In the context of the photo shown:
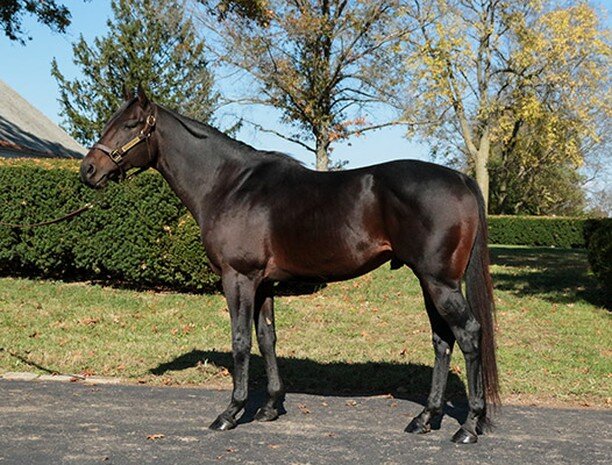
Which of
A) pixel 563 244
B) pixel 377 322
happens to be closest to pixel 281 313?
pixel 377 322

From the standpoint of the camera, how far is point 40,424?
5746 mm

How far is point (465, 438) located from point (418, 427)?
0.43 meters

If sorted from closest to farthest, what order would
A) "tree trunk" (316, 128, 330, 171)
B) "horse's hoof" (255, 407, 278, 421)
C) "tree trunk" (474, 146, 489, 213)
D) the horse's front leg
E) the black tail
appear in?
the black tail < the horse's front leg < "horse's hoof" (255, 407, 278, 421) < "tree trunk" (316, 128, 330, 171) < "tree trunk" (474, 146, 489, 213)

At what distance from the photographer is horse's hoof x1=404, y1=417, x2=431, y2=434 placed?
566 centimetres

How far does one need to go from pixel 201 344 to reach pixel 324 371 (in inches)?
82.6

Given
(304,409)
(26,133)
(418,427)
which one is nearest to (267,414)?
(304,409)

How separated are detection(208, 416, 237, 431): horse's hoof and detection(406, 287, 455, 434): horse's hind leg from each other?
1388 mm

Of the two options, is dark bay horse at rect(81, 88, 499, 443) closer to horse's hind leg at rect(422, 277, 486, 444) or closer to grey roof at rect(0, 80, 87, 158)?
horse's hind leg at rect(422, 277, 486, 444)

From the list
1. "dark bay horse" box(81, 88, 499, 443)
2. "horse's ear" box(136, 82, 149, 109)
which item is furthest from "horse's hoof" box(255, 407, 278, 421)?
"horse's ear" box(136, 82, 149, 109)

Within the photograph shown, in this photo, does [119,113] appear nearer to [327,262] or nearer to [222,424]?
[327,262]

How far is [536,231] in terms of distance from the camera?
36031 millimetres

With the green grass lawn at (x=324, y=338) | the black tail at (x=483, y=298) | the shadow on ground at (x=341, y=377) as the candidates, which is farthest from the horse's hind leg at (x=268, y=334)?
the black tail at (x=483, y=298)

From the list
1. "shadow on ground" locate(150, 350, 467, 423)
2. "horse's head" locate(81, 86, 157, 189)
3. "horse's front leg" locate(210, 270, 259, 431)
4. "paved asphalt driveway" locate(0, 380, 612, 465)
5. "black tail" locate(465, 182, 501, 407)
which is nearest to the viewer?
"paved asphalt driveway" locate(0, 380, 612, 465)

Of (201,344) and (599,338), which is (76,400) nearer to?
(201,344)
